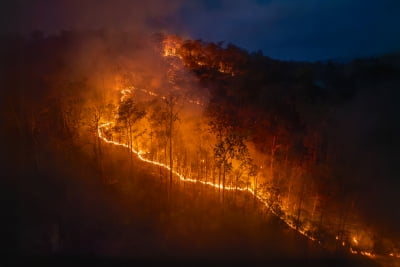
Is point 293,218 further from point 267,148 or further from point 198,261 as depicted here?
point 198,261

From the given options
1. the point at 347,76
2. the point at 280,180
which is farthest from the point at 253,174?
the point at 347,76

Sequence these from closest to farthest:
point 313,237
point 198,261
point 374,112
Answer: point 198,261 < point 313,237 < point 374,112

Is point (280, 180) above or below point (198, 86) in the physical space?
below

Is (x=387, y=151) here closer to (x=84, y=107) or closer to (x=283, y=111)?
(x=283, y=111)

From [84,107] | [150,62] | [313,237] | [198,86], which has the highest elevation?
[150,62]

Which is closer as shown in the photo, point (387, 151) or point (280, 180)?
point (280, 180)

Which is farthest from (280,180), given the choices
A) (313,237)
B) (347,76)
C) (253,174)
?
(347,76)

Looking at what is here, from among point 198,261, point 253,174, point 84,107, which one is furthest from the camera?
point 84,107
